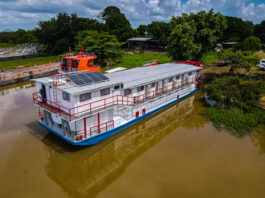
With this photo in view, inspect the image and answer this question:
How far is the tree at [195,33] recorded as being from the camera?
2751cm

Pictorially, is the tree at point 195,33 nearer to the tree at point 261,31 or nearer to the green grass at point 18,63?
the green grass at point 18,63

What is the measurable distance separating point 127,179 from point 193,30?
76.1 ft

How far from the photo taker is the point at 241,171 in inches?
486

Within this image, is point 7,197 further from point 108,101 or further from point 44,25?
point 44,25

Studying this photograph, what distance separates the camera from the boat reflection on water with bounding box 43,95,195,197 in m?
11.5

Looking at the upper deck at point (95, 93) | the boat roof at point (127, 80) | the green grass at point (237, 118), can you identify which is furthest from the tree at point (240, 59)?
the upper deck at point (95, 93)

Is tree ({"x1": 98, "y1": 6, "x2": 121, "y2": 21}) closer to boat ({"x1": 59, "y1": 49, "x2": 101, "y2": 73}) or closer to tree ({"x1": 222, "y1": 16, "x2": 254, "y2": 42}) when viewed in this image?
tree ({"x1": 222, "y1": 16, "x2": 254, "y2": 42})

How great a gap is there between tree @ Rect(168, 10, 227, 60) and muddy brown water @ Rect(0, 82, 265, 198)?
13242mm

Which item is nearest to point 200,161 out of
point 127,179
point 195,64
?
point 127,179

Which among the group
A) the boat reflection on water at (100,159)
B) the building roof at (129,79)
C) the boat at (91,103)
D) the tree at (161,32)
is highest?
the tree at (161,32)

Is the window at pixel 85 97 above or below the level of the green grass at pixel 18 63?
above

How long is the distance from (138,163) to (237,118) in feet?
35.8

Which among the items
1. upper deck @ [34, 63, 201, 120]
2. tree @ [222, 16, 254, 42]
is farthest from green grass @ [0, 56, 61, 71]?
tree @ [222, 16, 254, 42]

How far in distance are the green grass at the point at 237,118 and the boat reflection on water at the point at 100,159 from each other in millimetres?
3793
